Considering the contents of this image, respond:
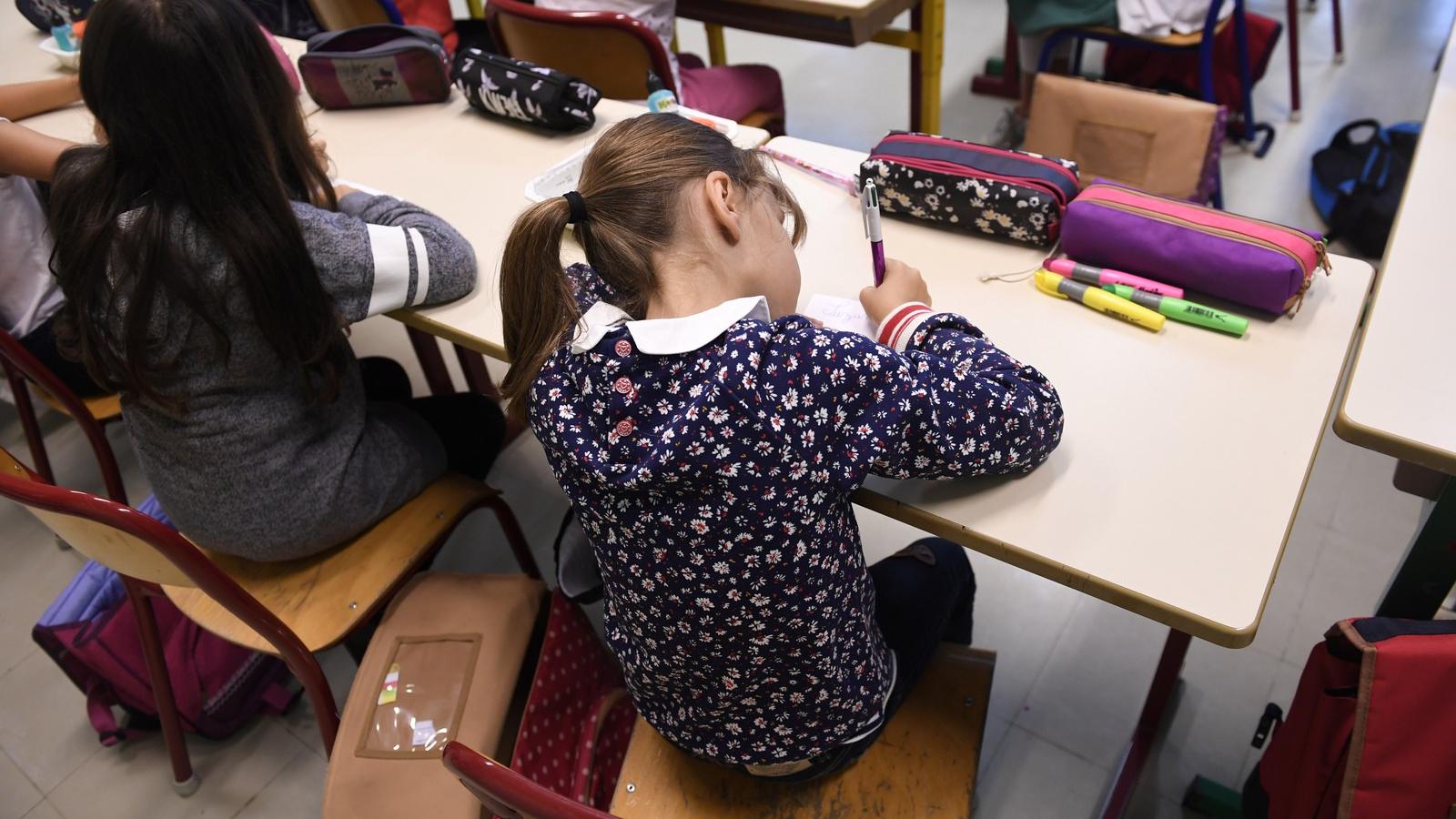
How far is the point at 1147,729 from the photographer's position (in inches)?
58.7

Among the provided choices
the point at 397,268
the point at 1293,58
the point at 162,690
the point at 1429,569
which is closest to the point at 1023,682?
the point at 1429,569

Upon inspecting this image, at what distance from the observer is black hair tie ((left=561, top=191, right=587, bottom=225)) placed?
3.06 feet

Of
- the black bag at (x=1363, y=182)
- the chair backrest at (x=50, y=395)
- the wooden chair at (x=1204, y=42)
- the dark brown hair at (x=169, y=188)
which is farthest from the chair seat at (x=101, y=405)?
the black bag at (x=1363, y=182)

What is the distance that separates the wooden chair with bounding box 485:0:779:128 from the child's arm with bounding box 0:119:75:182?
0.87m

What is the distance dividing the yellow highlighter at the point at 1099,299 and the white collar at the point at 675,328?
51 centimetres

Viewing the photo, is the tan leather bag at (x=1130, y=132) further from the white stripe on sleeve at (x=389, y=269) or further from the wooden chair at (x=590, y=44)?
the white stripe on sleeve at (x=389, y=269)

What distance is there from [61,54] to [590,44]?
4.12ft

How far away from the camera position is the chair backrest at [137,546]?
0.95m

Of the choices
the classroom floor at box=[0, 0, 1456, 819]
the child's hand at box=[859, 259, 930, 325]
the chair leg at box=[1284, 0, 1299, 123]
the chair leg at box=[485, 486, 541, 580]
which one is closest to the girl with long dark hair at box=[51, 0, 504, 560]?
the chair leg at box=[485, 486, 541, 580]

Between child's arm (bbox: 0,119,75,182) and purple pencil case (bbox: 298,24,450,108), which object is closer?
child's arm (bbox: 0,119,75,182)

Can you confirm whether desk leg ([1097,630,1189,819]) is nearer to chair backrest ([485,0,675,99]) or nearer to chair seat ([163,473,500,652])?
chair seat ([163,473,500,652])

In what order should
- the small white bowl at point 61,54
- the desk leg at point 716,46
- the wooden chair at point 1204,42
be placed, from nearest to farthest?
the small white bowl at point 61,54 < the wooden chair at point 1204,42 < the desk leg at point 716,46

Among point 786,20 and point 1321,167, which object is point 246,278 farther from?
→ point 1321,167

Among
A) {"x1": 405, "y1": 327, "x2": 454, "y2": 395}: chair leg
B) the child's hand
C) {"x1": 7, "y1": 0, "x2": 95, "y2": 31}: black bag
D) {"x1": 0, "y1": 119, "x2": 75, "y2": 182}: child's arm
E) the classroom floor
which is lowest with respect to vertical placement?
the classroom floor
